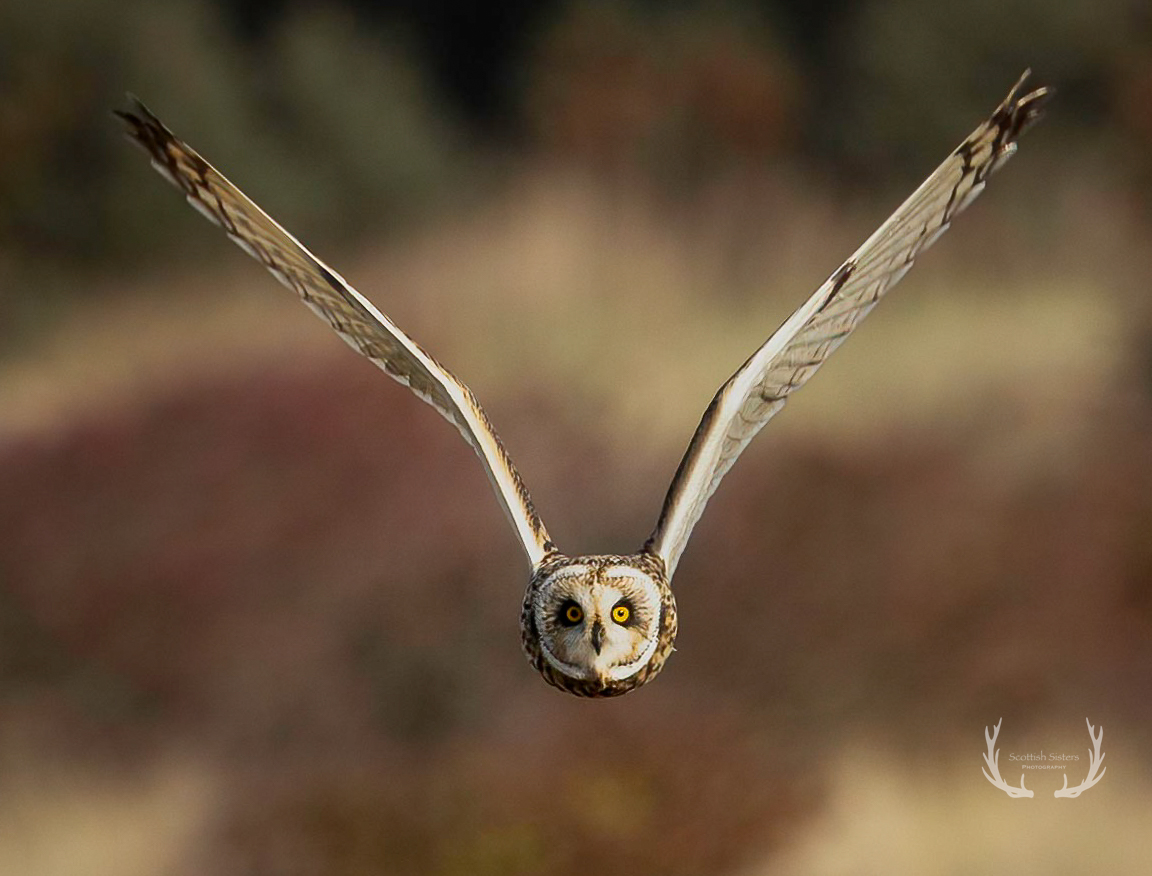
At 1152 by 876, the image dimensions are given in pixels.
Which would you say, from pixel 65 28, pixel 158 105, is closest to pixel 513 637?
pixel 158 105

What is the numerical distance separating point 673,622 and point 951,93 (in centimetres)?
318

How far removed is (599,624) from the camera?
8.38ft

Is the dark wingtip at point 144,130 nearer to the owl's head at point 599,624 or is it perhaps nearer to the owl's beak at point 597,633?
the owl's head at point 599,624

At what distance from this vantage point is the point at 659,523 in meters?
2.70

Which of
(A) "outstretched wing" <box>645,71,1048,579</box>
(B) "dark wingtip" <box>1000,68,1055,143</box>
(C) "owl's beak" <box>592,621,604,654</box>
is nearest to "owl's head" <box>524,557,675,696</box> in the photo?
(C) "owl's beak" <box>592,621,604,654</box>

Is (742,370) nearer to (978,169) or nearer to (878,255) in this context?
(878,255)

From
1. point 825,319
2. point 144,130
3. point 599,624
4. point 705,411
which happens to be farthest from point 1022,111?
point 144,130

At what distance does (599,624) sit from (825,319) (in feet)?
2.29

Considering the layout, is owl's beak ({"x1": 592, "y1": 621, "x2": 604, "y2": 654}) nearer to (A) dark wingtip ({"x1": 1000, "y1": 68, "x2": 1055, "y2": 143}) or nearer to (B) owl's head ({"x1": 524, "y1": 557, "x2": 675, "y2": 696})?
(B) owl's head ({"x1": 524, "y1": 557, "x2": 675, "y2": 696})

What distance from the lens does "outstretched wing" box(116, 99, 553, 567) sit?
2.67m

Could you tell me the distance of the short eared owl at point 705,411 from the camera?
2.58 m

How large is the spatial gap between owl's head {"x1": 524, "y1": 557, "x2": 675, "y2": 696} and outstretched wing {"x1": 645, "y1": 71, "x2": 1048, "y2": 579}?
0.12m

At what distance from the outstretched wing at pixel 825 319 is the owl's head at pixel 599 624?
117 millimetres

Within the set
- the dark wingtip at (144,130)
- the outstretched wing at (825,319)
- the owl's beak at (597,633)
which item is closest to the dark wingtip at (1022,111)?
the outstretched wing at (825,319)
